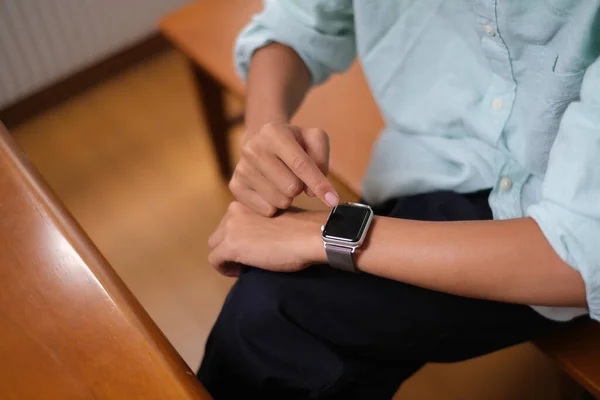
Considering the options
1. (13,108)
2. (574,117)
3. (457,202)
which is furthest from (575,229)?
(13,108)

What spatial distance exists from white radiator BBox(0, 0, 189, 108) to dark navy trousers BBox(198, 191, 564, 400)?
44.7 inches

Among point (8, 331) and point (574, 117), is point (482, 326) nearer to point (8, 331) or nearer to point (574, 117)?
point (574, 117)

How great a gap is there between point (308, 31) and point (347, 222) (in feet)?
1.01

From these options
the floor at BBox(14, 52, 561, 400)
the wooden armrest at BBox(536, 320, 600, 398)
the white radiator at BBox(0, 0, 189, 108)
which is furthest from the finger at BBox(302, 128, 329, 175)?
the white radiator at BBox(0, 0, 189, 108)

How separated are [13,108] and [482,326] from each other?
4.82 feet

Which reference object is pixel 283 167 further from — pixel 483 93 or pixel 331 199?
pixel 483 93

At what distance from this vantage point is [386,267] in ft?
2.17

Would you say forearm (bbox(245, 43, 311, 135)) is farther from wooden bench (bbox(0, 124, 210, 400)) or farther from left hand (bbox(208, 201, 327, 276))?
wooden bench (bbox(0, 124, 210, 400))

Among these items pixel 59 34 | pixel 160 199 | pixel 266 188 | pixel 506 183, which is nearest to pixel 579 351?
pixel 506 183

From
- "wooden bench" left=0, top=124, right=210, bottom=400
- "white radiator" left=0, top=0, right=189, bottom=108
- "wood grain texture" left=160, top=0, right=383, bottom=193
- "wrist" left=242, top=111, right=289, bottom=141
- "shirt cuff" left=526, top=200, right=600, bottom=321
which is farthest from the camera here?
"white radiator" left=0, top=0, right=189, bottom=108

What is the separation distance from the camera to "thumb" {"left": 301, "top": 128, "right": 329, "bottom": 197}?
2.29 ft

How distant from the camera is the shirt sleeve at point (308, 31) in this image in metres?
0.83

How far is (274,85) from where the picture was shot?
2.72 ft

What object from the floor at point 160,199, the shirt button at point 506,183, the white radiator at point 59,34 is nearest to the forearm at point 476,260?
the shirt button at point 506,183
